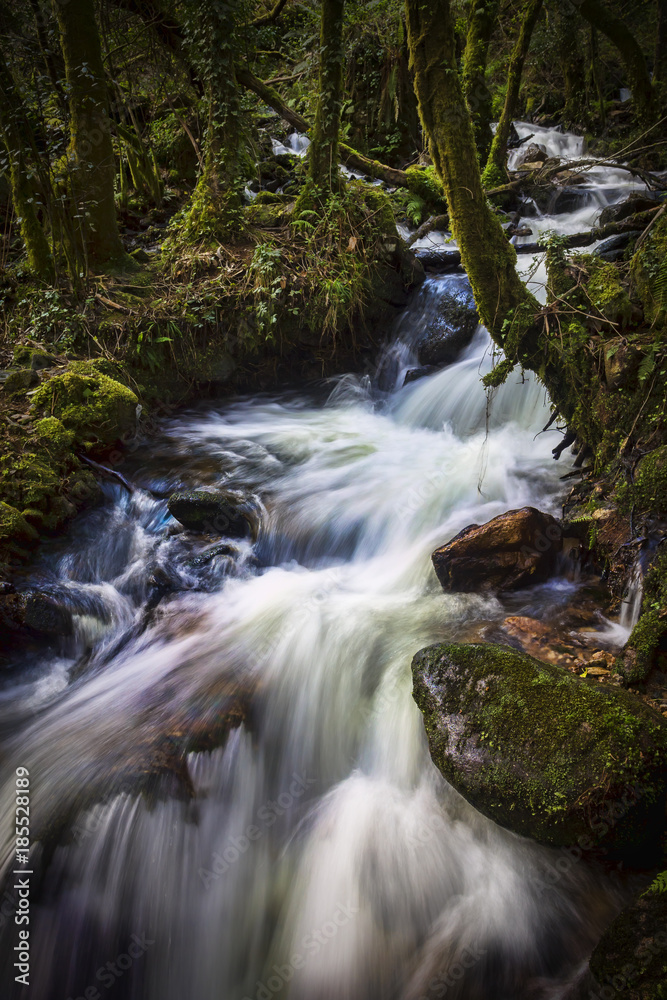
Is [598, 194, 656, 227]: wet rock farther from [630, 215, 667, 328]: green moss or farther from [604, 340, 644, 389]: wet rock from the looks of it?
[604, 340, 644, 389]: wet rock

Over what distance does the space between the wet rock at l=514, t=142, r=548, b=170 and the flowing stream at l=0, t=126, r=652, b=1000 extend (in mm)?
8517

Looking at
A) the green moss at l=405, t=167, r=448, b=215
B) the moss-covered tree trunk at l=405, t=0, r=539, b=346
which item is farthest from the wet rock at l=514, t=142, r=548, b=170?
the moss-covered tree trunk at l=405, t=0, r=539, b=346

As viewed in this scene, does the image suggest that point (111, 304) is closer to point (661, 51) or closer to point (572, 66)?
point (661, 51)

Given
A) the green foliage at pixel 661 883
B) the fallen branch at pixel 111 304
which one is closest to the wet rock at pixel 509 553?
the green foliage at pixel 661 883

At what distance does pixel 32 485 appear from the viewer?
16.7 feet

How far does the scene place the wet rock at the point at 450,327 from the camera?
7.66 m

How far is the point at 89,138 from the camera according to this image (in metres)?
7.04

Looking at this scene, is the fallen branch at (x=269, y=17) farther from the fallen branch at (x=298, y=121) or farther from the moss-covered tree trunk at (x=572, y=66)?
the moss-covered tree trunk at (x=572, y=66)

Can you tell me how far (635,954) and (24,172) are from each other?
8984mm

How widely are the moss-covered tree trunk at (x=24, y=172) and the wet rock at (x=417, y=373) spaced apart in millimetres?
4975

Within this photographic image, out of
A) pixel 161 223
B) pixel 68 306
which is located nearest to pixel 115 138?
pixel 161 223

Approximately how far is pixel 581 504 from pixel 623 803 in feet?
8.30

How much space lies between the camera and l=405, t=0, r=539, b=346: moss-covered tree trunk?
13.1ft

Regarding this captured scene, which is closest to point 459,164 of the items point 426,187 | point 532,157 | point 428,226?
point 428,226
